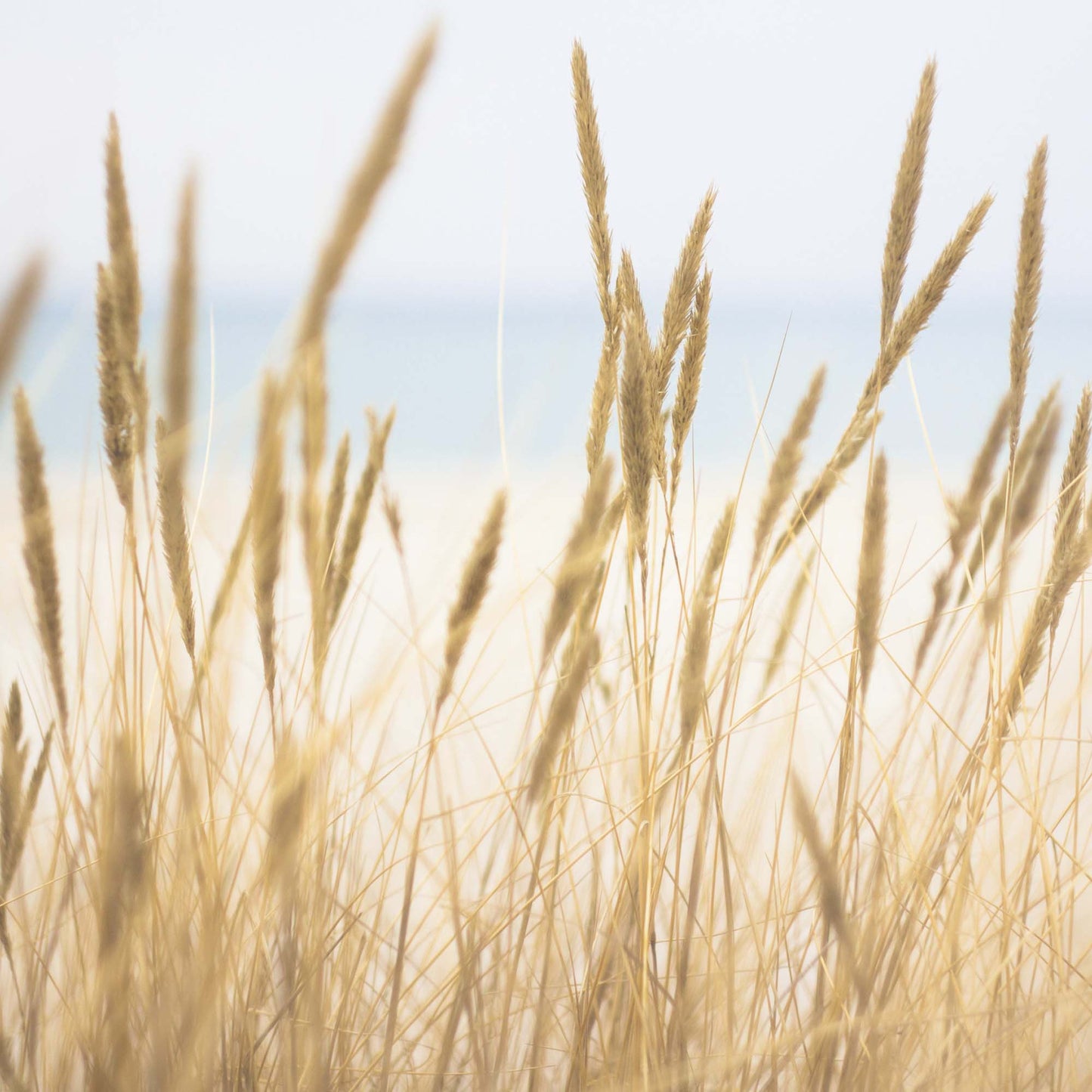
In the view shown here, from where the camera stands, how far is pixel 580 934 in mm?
623

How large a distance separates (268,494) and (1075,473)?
1.46ft

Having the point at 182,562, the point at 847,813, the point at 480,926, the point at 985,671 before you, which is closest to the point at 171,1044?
the point at 480,926

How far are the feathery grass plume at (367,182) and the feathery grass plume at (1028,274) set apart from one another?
1.21 feet

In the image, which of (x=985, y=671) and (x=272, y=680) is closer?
(x=272, y=680)

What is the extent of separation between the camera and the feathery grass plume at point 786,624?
Result: 65 centimetres

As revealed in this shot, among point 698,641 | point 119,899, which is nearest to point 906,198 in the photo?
point 698,641

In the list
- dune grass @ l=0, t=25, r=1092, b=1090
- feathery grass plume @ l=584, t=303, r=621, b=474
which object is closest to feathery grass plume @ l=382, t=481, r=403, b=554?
dune grass @ l=0, t=25, r=1092, b=1090

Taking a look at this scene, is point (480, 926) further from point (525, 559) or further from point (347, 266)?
point (347, 266)

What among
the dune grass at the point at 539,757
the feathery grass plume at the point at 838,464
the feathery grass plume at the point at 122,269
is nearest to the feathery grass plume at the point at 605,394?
the dune grass at the point at 539,757

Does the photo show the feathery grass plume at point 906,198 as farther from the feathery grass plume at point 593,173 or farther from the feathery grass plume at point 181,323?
the feathery grass plume at point 181,323

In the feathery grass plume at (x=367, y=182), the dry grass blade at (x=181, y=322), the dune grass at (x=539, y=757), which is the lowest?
the dune grass at (x=539, y=757)

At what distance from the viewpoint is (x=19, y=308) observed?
0.33m

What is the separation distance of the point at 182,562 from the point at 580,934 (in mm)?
375

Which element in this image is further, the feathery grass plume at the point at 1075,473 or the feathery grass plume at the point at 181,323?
the feathery grass plume at the point at 1075,473
